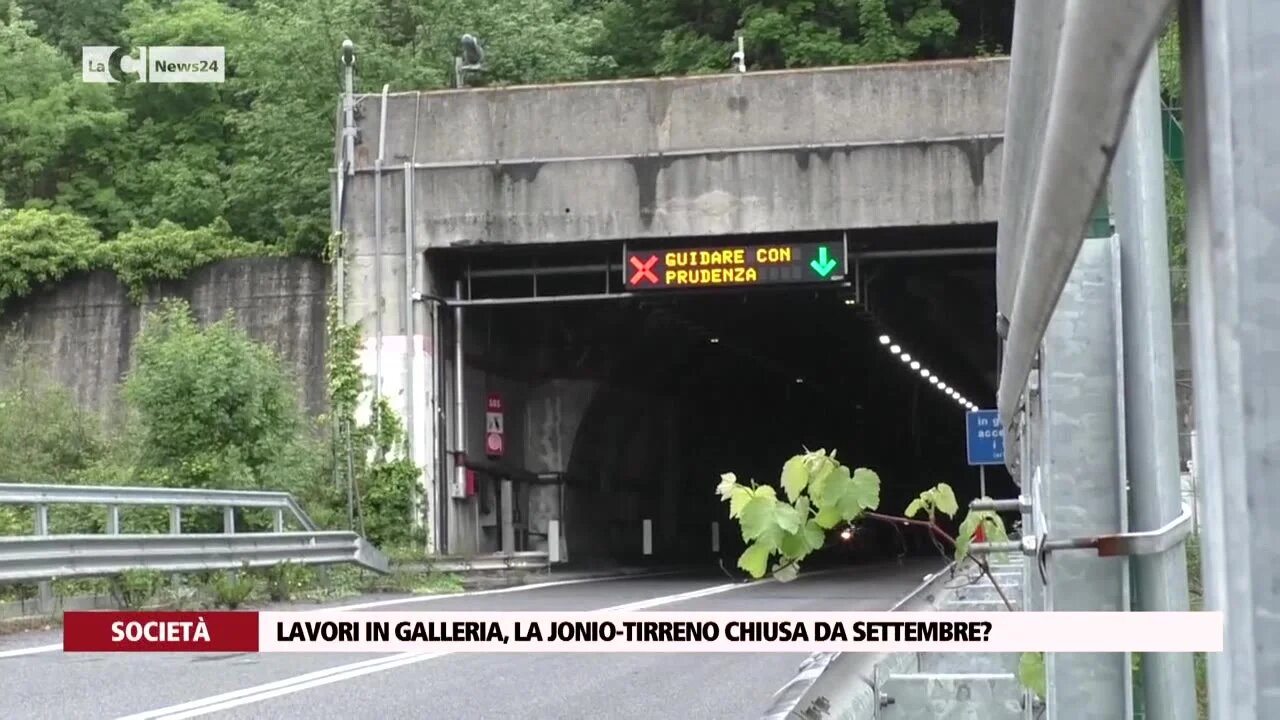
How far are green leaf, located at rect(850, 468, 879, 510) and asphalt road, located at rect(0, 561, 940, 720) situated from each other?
5.43m

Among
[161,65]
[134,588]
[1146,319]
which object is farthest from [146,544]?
[161,65]

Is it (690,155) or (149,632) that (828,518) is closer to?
(149,632)

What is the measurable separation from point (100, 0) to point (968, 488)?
1568 inches

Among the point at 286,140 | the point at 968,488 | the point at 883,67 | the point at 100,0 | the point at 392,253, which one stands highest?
the point at 100,0

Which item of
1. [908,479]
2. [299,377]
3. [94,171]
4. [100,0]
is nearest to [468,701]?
[299,377]

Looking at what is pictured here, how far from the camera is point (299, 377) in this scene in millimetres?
28719

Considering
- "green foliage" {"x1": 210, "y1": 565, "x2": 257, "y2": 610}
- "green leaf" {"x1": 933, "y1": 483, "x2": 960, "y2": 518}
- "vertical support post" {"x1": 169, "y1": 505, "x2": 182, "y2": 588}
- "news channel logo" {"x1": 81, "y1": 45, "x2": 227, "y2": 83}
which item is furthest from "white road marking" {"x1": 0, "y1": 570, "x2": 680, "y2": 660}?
"news channel logo" {"x1": 81, "y1": 45, "x2": 227, "y2": 83}

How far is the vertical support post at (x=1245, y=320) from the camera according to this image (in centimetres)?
103

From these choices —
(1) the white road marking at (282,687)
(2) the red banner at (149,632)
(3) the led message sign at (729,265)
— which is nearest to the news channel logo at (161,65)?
(3) the led message sign at (729,265)

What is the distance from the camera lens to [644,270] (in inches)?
1034

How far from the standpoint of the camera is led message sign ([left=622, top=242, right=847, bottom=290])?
25.9m

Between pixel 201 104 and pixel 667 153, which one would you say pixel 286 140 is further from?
pixel 667 153

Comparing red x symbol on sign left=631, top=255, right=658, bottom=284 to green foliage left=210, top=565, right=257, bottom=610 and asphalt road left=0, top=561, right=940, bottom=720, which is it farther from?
asphalt road left=0, top=561, right=940, bottom=720

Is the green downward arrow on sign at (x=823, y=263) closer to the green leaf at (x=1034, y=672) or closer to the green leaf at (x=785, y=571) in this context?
the green leaf at (x=1034, y=672)
